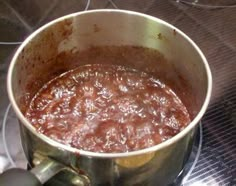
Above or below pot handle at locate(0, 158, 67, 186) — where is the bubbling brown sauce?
below

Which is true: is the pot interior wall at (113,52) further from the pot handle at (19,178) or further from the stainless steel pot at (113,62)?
the pot handle at (19,178)

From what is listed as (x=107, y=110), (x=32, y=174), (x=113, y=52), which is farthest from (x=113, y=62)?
(x=32, y=174)

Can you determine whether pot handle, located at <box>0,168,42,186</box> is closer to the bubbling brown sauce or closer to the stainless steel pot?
the stainless steel pot

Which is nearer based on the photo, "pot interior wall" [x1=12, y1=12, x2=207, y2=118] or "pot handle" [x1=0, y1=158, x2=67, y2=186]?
"pot handle" [x1=0, y1=158, x2=67, y2=186]

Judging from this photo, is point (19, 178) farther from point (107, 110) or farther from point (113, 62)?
point (113, 62)

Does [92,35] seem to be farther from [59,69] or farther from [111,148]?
[111,148]

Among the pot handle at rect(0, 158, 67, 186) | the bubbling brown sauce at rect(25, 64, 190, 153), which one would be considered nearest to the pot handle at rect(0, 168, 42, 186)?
the pot handle at rect(0, 158, 67, 186)

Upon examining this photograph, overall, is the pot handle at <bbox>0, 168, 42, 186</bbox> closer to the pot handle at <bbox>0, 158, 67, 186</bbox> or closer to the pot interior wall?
the pot handle at <bbox>0, 158, 67, 186</bbox>
